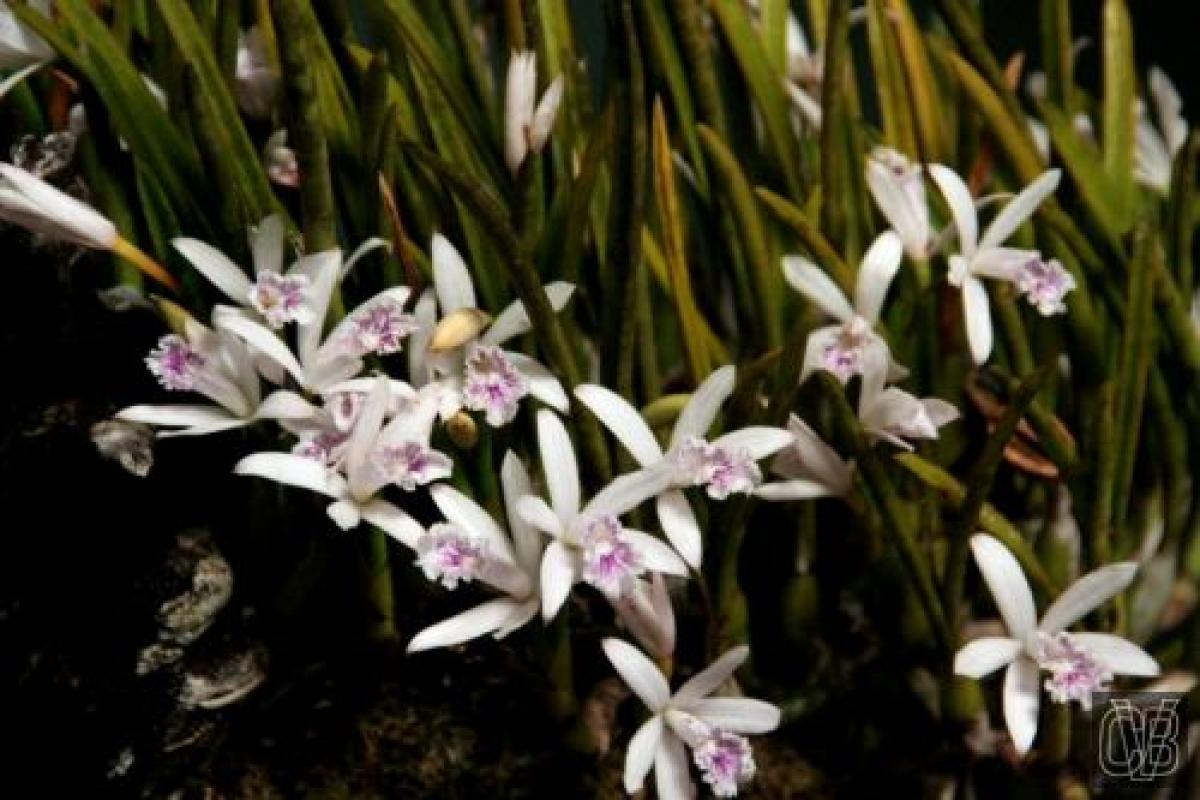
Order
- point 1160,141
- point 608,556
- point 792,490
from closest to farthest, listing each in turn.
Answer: point 608,556 < point 792,490 < point 1160,141

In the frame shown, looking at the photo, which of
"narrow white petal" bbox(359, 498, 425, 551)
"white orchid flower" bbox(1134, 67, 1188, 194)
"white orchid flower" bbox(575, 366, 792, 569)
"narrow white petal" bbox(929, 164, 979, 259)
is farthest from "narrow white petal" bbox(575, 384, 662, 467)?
"white orchid flower" bbox(1134, 67, 1188, 194)

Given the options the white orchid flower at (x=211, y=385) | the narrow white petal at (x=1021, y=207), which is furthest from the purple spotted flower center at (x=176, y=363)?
the narrow white petal at (x=1021, y=207)

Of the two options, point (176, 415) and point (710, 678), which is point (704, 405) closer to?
point (710, 678)

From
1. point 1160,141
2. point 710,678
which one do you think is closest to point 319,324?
Answer: point 710,678

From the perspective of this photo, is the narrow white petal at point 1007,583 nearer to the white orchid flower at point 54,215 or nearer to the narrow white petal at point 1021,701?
the narrow white petal at point 1021,701

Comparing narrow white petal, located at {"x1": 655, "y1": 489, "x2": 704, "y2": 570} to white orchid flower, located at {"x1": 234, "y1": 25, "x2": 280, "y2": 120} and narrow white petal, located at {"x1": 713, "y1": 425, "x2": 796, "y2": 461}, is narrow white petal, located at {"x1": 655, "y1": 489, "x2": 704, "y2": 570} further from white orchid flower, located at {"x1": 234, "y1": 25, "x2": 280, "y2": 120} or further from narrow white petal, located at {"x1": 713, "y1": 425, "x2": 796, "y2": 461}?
white orchid flower, located at {"x1": 234, "y1": 25, "x2": 280, "y2": 120}

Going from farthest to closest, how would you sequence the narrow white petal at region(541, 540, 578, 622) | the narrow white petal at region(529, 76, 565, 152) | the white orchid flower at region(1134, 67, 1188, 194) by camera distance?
the white orchid flower at region(1134, 67, 1188, 194)
the narrow white petal at region(529, 76, 565, 152)
the narrow white petal at region(541, 540, 578, 622)

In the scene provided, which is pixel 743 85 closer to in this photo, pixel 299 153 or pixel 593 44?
pixel 299 153

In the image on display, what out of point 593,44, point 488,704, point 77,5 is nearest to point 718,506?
point 488,704
